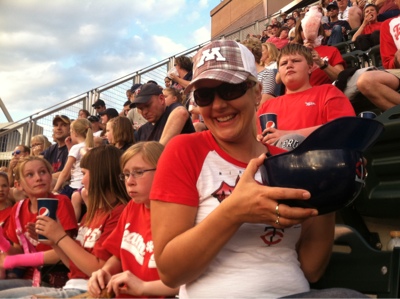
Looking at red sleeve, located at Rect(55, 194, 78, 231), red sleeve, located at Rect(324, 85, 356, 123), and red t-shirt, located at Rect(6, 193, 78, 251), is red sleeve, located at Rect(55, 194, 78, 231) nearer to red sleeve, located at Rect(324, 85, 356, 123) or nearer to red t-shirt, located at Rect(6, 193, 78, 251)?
red t-shirt, located at Rect(6, 193, 78, 251)

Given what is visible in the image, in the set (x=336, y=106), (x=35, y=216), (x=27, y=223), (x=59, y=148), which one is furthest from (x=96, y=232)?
(x=59, y=148)

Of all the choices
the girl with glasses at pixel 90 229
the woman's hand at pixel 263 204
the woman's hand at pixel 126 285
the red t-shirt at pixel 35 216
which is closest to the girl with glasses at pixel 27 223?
the red t-shirt at pixel 35 216

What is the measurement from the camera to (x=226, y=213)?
4.47 feet

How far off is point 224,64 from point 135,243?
1.10m

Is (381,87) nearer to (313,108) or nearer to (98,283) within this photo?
(313,108)

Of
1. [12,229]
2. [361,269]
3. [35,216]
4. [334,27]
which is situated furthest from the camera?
[334,27]

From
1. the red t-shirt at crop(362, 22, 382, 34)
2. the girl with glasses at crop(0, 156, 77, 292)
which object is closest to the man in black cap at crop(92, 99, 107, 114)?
the red t-shirt at crop(362, 22, 382, 34)

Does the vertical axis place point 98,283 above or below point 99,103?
below

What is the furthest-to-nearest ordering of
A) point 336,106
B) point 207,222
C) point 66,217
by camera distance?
point 66,217, point 336,106, point 207,222

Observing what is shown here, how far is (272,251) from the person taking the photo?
1.55 metres

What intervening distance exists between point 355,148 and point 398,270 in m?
0.72

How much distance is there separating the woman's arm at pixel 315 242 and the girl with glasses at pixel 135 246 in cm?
70

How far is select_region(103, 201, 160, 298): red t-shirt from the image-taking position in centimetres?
220

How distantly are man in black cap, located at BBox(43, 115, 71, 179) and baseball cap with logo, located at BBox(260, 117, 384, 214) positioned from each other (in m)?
6.01
